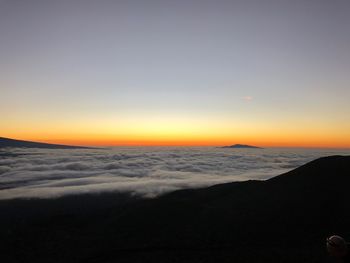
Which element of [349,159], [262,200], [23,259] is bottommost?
[23,259]

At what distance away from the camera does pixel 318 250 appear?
2353 centimetres

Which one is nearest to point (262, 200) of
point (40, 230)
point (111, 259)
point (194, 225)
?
point (194, 225)

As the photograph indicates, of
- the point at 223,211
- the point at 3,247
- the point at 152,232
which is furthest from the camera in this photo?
the point at 223,211

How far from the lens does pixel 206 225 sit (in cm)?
2978

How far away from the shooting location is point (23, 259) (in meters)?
23.4

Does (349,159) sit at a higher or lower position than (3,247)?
higher

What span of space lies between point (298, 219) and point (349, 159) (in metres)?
13.5

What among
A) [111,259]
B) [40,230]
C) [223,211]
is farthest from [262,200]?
[40,230]

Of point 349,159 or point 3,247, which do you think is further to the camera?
point 349,159

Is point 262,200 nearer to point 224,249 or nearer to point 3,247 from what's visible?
point 224,249

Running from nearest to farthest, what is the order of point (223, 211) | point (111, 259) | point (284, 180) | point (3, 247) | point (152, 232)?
point (111, 259) → point (3, 247) → point (152, 232) → point (223, 211) → point (284, 180)

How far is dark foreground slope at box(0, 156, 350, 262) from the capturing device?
23766 millimetres

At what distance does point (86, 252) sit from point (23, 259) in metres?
4.04

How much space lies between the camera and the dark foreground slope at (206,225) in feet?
78.0
